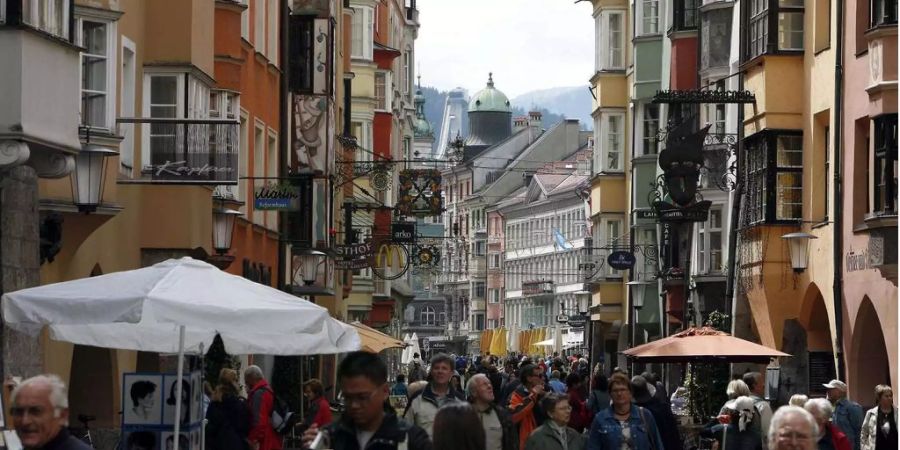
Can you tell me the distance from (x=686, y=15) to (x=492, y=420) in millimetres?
31482

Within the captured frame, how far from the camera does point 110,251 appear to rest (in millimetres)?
24953

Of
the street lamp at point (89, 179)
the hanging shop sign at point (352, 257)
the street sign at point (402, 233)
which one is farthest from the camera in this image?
the street sign at point (402, 233)

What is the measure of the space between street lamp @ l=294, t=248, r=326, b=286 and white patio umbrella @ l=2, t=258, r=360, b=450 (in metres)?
23.1

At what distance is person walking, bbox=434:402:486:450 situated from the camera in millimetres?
10367

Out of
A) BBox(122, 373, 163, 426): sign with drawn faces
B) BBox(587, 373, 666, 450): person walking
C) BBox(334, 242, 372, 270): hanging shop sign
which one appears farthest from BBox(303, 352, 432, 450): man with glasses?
BBox(334, 242, 372, 270): hanging shop sign

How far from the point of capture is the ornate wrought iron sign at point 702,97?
35.8 metres

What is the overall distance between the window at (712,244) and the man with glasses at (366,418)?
120 ft

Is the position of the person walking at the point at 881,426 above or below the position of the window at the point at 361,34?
below

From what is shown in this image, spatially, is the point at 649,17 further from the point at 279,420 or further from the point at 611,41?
the point at 279,420

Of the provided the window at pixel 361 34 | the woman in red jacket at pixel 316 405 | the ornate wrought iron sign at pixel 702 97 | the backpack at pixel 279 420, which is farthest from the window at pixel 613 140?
the backpack at pixel 279 420

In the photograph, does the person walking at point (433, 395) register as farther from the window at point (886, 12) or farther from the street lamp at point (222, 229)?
the window at point (886, 12)

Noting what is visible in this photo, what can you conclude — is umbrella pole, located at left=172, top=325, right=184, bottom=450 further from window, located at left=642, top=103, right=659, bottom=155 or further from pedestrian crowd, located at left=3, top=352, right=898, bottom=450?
window, located at left=642, top=103, right=659, bottom=155

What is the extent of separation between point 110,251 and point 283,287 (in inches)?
606

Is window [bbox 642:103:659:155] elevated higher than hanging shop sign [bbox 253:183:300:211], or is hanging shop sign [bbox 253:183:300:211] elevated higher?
window [bbox 642:103:659:155]
